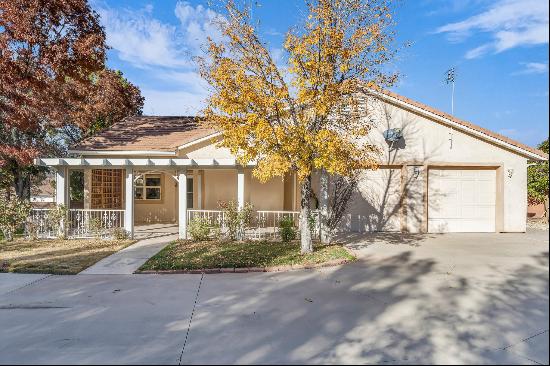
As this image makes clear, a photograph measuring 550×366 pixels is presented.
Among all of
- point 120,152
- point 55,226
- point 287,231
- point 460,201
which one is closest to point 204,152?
point 120,152

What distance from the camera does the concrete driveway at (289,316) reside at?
12.3 feet

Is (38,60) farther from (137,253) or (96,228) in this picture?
(137,253)

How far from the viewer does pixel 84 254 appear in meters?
9.08

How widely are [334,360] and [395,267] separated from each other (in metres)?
4.55

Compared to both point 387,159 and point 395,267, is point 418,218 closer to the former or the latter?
point 387,159

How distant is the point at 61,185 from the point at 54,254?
134 inches

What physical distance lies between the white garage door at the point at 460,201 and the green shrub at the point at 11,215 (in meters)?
14.1

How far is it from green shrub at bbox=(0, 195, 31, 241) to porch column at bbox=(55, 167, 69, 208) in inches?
37.2

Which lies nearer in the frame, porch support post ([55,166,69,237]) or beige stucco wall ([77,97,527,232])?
porch support post ([55,166,69,237])

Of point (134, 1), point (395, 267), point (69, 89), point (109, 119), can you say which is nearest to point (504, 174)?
point (395, 267)

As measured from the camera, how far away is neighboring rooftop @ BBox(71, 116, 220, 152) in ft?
42.0

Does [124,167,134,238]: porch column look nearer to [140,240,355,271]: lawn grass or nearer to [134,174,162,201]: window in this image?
[140,240,355,271]: lawn grass

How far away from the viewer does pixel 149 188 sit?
16.0 meters

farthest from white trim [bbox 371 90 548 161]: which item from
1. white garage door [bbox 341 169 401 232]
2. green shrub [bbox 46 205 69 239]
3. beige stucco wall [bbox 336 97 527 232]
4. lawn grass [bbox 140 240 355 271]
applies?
green shrub [bbox 46 205 69 239]
